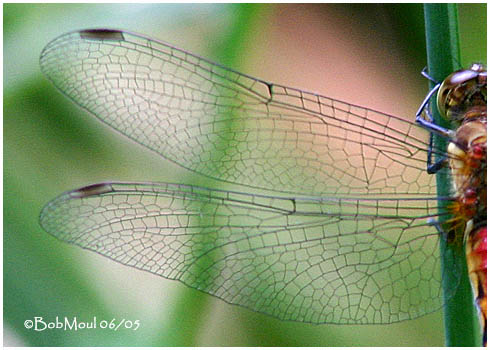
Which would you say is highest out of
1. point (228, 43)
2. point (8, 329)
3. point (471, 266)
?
point (228, 43)

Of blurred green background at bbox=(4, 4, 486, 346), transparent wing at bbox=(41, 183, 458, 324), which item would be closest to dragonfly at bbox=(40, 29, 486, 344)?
transparent wing at bbox=(41, 183, 458, 324)

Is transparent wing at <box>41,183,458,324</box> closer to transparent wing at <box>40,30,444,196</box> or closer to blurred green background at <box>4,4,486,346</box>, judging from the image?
transparent wing at <box>40,30,444,196</box>

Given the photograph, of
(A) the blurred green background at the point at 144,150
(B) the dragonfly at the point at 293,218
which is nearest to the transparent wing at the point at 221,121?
(B) the dragonfly at the point at 293,218

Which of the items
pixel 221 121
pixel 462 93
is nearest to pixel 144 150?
pixel 221 121

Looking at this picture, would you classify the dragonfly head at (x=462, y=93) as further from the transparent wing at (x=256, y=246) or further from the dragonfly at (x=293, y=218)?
the transparent wing at (x=256, y=246)

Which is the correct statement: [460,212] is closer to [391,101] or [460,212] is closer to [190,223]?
[190,223]

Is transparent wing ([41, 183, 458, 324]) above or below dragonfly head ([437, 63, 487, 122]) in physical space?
below

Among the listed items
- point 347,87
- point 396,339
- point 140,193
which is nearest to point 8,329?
point 140,193
